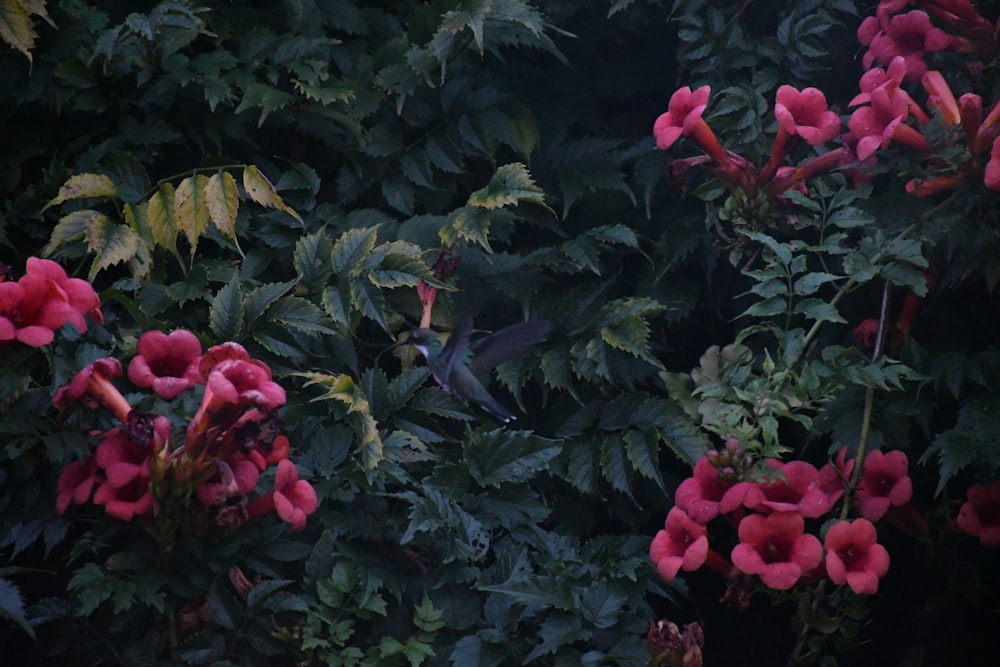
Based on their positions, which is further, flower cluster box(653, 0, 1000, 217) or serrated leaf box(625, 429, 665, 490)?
serrated leaf box(625, 429, 665, 490)

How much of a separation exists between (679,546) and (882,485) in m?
0.54

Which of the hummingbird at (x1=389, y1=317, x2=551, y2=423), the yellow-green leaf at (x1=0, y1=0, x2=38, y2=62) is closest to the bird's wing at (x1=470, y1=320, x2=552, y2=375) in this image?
the hummingbird at (x1=389, y1=317, x2=551, y2=423)

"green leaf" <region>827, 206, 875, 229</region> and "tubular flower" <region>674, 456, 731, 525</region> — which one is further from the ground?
"green leaf" <region>827, 206, 875, 229</region>

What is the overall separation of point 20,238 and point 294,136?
849mm

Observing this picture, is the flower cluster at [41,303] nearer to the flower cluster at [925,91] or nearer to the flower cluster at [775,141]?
the flower cluster at [775,141]

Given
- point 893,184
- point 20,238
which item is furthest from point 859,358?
point 20,238

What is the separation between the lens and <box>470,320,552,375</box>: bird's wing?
7.92ft

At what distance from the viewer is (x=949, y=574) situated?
253 cm

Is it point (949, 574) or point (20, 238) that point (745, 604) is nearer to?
point (949, 574)

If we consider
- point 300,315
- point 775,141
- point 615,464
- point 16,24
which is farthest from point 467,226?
point 16,24

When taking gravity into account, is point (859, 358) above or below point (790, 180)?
below

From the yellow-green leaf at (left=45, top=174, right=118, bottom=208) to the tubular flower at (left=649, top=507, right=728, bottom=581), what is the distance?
1671mm

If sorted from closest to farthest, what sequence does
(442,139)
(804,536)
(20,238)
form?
(804,536), (20,238), (442,139)

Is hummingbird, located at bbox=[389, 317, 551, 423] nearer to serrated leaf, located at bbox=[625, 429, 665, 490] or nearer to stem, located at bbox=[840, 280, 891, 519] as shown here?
serrated leaf, located at bbox=[625, 429, 665, 490]
